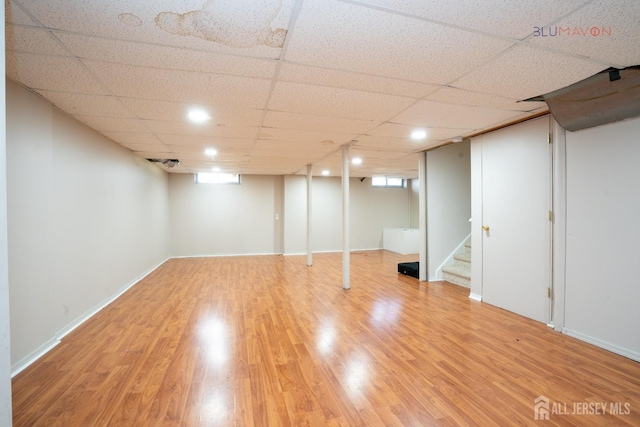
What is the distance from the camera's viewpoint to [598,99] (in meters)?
2.29

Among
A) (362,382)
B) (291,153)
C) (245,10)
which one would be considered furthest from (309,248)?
(245,10)

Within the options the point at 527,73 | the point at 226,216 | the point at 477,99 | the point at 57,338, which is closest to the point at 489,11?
the point at 527,73

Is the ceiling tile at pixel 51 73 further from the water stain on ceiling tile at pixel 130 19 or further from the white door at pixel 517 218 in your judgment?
the white door at pixel 517 218

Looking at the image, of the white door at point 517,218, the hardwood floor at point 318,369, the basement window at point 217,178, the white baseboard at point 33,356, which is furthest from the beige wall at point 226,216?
the white door at point 517,218

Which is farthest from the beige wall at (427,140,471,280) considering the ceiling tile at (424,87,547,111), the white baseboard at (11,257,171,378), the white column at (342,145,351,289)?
the white baseboard at (11,257,171,378)

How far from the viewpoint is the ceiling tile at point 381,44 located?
1.46 meters

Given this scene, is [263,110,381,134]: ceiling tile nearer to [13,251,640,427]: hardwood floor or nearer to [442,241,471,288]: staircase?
[13,251,640,427]: hardwood floor

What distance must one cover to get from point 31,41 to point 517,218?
4735mm

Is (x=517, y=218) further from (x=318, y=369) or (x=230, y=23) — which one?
(x=230, y=23)

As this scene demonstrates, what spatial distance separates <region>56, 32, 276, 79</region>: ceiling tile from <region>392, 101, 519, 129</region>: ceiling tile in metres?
1.63

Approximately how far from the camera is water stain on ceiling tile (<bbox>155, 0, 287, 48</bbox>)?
1.38 meters

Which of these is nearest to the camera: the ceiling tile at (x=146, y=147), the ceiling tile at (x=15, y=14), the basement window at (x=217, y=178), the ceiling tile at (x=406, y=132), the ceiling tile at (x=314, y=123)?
the ceiling tile at (x=15, y=14)

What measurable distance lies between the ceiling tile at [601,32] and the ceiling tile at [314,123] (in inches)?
70.3

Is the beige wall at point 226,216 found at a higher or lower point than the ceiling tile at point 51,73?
lower
